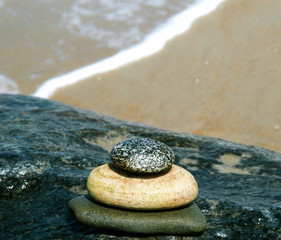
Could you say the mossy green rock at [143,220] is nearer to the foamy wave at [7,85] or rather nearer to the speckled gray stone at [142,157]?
the speckled gray stone at [142,157]

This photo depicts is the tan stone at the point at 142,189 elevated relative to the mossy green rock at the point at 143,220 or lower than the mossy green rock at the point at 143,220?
elevated

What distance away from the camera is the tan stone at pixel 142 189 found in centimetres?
304

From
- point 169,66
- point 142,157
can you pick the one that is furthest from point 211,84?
point 142,157

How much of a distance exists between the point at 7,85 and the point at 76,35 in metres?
3.38

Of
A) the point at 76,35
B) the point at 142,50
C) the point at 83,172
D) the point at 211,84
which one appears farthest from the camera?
the point at 76,35

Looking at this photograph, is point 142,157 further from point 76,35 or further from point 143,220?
point 76,35

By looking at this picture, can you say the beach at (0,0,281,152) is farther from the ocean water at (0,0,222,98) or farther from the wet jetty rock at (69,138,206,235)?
the wet jetty rock at (69,138,206,235)

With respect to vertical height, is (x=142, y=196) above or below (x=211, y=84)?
below

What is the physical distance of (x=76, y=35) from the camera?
15234 millimetres

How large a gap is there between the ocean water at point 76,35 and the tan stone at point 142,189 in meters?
9.68

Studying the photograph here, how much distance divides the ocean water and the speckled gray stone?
9662mm

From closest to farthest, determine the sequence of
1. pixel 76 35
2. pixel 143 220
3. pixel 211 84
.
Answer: pixel 143 220
pixel 211 84
pixel 76 35

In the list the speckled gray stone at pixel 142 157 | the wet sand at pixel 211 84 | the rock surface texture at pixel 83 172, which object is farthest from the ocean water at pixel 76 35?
the speckled gray stone at pixel 142 157

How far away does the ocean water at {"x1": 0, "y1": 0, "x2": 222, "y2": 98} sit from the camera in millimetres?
13466
